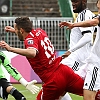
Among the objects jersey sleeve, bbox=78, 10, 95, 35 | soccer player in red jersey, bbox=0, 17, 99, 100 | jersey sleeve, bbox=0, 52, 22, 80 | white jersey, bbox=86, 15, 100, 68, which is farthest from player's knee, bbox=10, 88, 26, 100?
white jersey, bbox=86, 15, 100, 68

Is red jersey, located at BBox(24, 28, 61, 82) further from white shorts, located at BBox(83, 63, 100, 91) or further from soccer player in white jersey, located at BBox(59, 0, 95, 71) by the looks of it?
A: soccer player in white jersey, located at BBox(59, 0, 95, 71)

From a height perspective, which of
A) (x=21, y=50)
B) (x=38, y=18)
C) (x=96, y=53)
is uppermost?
(x=21, y=50)

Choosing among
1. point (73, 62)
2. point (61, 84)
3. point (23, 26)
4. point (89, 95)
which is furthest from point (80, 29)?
point (89, 95)

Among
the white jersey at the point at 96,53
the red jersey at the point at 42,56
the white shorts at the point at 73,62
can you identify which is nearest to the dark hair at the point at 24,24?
the red jersey at the point at 42,56

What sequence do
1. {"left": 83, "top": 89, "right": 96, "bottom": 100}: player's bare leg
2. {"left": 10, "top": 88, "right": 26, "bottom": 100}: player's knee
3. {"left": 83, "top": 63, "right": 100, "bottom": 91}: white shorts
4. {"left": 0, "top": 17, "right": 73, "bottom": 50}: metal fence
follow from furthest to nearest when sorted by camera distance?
{"left": 0, "top": 17, "right": 73, "bottom": 50}: metal fence → {"left": 10, "top": 88, "right": 26, "bottom": 100}: player's knee → {"left": 83, "top": 63, "right": 100, "bottom": 91}: white shorts → {"left": 83, "top": 89, "right": 96, "bottom": 100}: player's bare leg

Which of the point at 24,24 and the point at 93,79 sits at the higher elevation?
the point at 24,24

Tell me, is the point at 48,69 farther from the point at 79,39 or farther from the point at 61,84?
the point at 79,39

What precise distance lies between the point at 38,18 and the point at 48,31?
720 mm

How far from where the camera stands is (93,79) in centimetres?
796

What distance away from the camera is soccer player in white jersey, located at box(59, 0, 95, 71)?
9.34 meters

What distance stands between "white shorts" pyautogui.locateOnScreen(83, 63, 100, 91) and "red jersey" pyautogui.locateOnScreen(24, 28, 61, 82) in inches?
24.0

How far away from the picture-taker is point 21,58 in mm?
18562

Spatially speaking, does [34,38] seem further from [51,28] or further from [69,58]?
[51,28]

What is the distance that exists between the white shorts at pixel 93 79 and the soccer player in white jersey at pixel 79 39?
133cm
